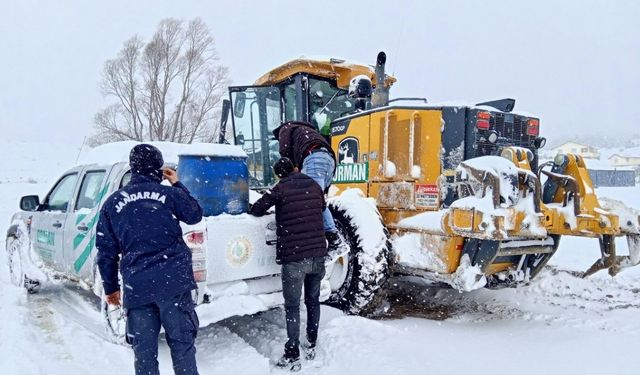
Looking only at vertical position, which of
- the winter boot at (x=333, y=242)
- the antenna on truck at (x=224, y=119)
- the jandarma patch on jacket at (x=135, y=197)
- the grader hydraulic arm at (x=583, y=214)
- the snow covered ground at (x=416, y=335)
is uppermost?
the antenna on truck at (x=224, y=119)

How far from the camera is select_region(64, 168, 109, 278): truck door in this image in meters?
4.73

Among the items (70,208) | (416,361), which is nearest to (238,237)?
(416,361)

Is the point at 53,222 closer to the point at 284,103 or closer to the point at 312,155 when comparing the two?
the point at 312,155

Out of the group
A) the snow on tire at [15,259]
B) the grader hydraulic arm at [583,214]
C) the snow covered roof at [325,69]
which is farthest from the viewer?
the snow covered roof at [325,69]

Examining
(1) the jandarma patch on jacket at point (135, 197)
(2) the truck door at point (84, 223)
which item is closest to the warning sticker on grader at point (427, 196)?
(1) the jandarma patch on jacket at point (135, 197)

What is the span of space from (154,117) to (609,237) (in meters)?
27.4

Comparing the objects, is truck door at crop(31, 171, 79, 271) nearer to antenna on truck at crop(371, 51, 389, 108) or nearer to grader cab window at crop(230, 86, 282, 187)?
grader cab window at crop(230, 86, 282, 187)

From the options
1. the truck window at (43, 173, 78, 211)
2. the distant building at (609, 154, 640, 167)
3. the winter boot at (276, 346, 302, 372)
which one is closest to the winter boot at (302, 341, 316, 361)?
the winter boot at (276, 346, 302, 372)

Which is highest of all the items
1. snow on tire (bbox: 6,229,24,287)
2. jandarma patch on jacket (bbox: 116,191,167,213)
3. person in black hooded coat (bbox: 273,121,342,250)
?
person in black hooded coat (bbox: 273,121,342,250)

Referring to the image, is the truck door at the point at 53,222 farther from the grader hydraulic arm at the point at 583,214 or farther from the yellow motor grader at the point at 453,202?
the grader hydraulic arm at the point at 583,214

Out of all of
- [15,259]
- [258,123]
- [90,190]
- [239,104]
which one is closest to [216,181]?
[90,190]

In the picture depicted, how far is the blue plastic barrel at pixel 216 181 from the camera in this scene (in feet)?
13.0

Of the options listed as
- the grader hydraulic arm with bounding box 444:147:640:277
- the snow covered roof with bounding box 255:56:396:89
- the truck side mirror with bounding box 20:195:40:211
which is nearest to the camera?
the grader hydraulic arm with bounding box 444:147:640:277

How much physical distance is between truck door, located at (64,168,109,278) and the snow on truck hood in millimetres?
213
